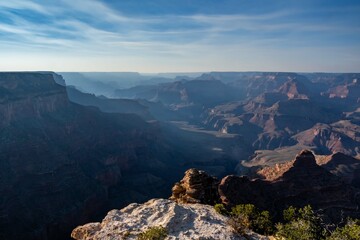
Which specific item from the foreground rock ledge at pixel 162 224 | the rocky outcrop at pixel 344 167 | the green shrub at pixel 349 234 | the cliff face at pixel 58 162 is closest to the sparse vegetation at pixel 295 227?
the green shrub at pixel 349 234

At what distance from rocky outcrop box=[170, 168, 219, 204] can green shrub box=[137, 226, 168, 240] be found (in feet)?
60.0

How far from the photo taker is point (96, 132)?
15325 cm

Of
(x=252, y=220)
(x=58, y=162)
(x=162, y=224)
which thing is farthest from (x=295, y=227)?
(x=58, y=162)

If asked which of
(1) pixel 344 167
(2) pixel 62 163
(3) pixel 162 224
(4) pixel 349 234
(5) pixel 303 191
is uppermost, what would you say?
(4) pixel 349 234

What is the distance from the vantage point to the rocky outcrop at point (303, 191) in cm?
7200

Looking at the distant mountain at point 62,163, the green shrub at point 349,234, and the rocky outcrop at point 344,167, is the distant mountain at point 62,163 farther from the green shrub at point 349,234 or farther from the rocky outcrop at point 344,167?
the green shrub at point 349,234

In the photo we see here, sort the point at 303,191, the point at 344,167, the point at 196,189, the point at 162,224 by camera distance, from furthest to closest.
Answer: the point at 344,167, the point at 303,191, the point at 196,189, the point at 162,224

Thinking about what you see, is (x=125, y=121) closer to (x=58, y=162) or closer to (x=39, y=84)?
(x=39, y=84)

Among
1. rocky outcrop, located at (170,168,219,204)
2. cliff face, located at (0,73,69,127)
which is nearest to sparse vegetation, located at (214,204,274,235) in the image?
rocky outcrop, located at (170,168,219,204)

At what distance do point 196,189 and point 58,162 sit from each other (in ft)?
241

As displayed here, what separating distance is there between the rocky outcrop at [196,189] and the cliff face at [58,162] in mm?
49813

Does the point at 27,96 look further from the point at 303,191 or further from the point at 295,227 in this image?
the point at 295,227

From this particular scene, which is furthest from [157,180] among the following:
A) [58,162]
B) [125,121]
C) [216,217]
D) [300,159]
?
[216,217]

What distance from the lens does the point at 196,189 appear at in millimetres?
49875
